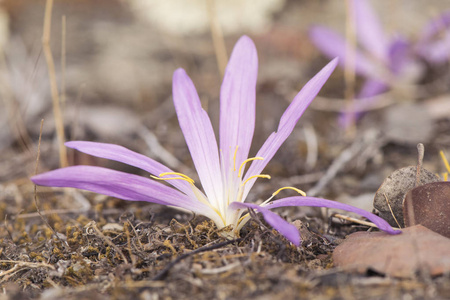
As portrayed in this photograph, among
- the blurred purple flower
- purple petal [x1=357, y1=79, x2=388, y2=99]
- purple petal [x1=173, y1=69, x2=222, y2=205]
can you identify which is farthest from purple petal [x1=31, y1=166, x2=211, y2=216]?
purple petal [x1=357, y1=79, x2=388, y2=99]

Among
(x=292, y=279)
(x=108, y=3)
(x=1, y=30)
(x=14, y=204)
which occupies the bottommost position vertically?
(x=14, y=204)

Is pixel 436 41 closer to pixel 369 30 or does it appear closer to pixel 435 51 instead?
pixel 435 51

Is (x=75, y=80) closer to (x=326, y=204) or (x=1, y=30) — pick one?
(x=1, y=30)

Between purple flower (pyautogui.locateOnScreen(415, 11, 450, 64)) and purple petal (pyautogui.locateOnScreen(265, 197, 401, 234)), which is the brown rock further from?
purple flower (pyautogui.locateOnScreen(415, 11, 450, 64))

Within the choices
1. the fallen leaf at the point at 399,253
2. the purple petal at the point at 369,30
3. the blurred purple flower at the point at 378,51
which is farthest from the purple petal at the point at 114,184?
the purple petal at the point at 369,30

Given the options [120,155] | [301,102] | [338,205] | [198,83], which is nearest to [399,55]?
[198,83]

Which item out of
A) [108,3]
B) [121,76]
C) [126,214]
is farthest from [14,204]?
[108,3]

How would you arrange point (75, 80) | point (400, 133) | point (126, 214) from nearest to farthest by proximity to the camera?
point (126, 214), point (400, 133), point (75, 80)
